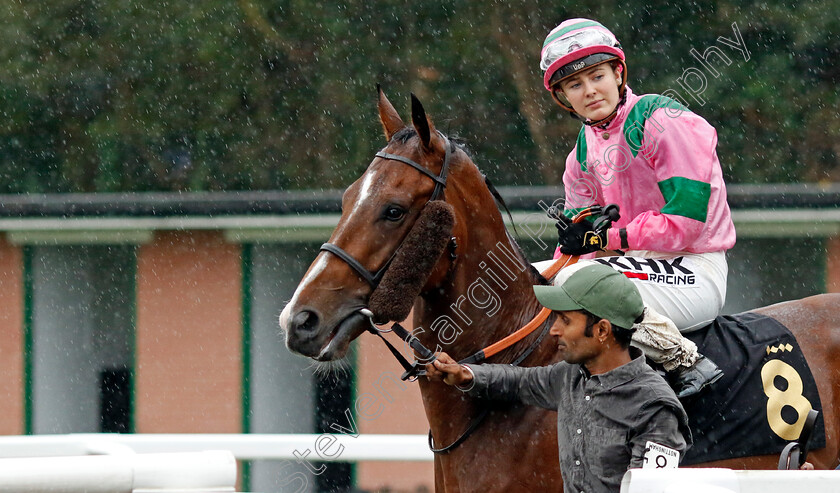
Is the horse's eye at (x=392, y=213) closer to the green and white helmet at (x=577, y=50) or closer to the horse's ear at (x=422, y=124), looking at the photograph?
the horse's ear at (x=422, y=124)

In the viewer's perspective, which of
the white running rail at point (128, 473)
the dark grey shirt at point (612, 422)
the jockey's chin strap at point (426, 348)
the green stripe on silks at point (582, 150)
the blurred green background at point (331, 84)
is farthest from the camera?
the blurred green background at point (331, 84)

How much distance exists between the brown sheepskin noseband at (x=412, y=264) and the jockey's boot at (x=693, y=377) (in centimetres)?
82

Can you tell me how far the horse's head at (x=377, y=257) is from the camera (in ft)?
10.2

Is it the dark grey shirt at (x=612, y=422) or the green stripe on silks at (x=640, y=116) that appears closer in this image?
the dark grey shirt at (x=612, y=422)

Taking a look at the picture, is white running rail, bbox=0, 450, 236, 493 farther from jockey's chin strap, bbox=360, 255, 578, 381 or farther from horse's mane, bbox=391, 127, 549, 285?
horse's mane, bbox=391, 127, 549, 285

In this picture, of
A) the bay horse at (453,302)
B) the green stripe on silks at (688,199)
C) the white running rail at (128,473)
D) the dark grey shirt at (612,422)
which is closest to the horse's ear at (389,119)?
the bay horse at (453,302)

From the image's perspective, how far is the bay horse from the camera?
3.15 m

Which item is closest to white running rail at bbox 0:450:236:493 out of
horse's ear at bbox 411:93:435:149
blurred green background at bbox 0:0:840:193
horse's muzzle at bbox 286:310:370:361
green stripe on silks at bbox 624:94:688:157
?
horse's muzzle at bbox 286:310:370:361

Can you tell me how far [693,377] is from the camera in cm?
321

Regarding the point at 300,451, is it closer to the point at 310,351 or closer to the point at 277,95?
the point at 310,351

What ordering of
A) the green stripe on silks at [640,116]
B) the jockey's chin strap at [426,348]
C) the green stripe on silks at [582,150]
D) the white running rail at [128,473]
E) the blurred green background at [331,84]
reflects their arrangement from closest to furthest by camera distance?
the white running rail at [128,473], the jockey's chin strap at [426,348], the green stripe on silks at [640,116], the green stripe on silks at [582,150], the blurred green background at [331,84]

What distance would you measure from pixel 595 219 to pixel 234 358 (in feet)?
18.0

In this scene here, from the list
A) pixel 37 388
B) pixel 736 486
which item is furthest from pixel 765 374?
pixel 37 388

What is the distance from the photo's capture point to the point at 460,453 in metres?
3.29
